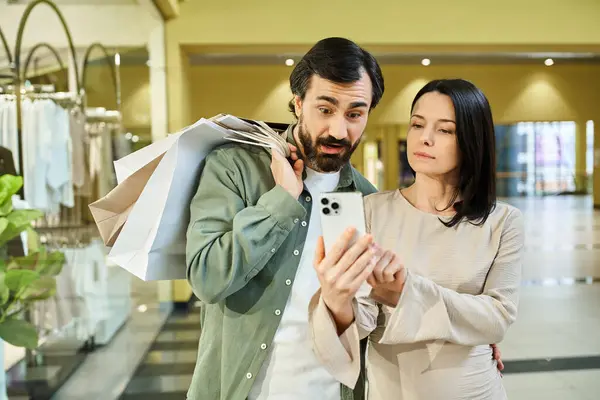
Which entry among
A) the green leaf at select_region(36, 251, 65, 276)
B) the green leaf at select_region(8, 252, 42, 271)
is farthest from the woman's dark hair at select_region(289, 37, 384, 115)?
the green leaf at select_region(36, 251, 65, 276)

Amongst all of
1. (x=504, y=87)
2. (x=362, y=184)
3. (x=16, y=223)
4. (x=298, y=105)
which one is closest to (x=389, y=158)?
(x=362, y=184)

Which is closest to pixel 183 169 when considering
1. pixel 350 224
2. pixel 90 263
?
pixel 350 224

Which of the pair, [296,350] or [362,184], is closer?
[296,350]

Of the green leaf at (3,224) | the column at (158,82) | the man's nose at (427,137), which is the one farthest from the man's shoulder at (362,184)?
the column at (158,82)

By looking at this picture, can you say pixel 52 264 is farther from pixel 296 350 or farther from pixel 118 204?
pixel 296 350

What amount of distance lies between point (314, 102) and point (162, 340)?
129 inches

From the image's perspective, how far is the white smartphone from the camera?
71cm

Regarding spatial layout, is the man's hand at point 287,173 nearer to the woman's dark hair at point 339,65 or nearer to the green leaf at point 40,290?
the woman's dark hair at point 339,65

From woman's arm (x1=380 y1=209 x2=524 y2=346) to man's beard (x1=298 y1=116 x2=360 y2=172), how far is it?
267 millimetres

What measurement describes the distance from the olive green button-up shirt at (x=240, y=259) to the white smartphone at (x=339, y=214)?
0.20 m

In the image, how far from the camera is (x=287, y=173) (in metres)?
0.94

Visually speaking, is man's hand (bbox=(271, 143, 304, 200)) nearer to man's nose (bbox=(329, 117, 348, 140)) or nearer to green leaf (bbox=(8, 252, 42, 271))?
man's nose (bbox=(329, 117, 348, 140))

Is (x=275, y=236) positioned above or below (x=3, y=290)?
above

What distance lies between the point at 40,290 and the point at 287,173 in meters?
2.17
